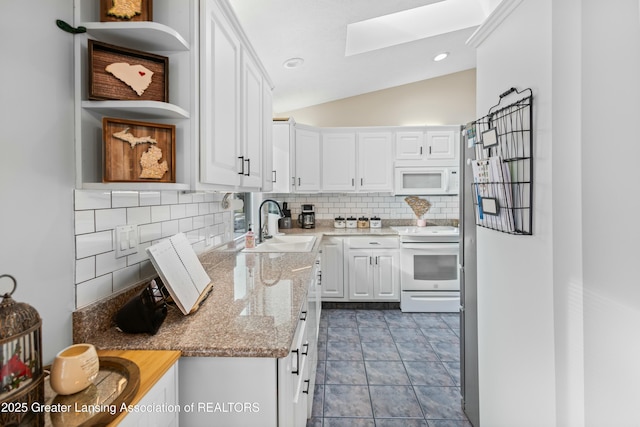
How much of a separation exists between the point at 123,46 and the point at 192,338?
1038 millimetres

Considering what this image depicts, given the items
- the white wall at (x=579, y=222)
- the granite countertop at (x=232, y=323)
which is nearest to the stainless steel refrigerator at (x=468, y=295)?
the white wall at (x=579, y=222)

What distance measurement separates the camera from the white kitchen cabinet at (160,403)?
0.70m

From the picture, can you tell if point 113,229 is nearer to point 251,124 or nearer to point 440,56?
point 251,124

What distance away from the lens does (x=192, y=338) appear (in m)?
0.94

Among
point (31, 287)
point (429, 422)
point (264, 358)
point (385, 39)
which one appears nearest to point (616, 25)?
point (264, 358)

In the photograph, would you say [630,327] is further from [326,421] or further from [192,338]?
[326,421]

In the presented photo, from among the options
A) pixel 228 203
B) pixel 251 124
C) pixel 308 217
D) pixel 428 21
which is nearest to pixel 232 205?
pixel 228 203

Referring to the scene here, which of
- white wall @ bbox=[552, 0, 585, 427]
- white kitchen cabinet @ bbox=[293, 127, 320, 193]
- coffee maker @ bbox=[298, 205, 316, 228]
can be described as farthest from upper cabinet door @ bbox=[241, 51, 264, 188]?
coffee maker @ bbox=[298, 205, 316, 228]

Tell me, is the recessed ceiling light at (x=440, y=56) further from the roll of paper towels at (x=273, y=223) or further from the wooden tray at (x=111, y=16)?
the wooden tray at (x=111, y=16)

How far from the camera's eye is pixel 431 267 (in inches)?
136

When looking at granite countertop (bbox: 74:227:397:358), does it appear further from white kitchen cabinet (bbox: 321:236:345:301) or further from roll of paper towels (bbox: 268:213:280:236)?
white kitchen cabinet (bbox: 321:236:345:301)

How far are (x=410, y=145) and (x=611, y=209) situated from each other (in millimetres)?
3067

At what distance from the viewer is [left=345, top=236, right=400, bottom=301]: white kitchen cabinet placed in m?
3.54

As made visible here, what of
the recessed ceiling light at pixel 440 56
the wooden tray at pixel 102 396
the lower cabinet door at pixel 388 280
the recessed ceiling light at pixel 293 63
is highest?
the recessed ceiling light at pixel 440 56
